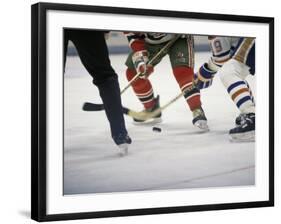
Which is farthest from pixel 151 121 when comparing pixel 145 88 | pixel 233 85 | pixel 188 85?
pixel 233 85

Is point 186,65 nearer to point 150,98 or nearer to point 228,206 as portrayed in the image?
point 150,98

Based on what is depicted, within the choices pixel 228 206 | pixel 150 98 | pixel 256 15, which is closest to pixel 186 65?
pixel 150 98

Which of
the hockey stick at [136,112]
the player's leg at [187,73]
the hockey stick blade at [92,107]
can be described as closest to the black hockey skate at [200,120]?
the player's leg at [187,73]

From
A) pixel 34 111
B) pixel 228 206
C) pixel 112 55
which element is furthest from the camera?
pixel 228 206

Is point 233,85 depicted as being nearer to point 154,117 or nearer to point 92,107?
point 154,117

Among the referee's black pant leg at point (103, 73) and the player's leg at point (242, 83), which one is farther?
the player's leg at point (242, 83)

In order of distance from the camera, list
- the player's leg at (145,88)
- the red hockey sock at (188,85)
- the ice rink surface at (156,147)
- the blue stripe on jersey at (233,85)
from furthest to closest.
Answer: the blue stripe on jersey at (233,85) < the red hockey sock at (188,85) < the player's leg at (145,88) < the ice rink surface at (156,147)

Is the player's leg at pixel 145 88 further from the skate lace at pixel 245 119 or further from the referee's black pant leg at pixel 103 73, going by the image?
the skate lace at pixel 245 119
